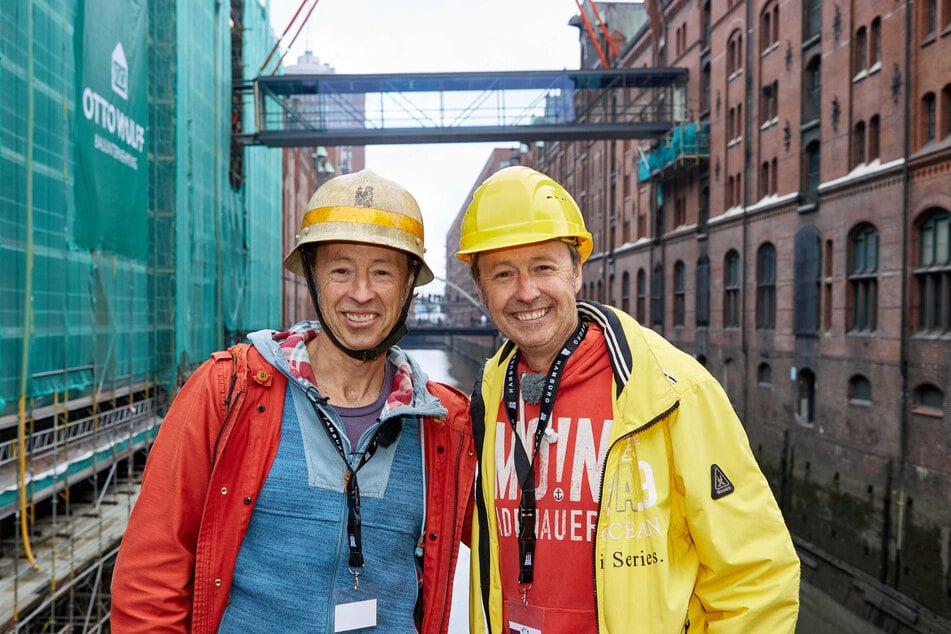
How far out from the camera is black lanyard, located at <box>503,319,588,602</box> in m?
2.29

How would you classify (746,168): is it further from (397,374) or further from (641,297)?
(397,374)

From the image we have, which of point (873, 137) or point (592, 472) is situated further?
point (873, 137)

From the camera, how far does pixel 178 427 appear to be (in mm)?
2129

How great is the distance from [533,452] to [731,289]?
19.4 m

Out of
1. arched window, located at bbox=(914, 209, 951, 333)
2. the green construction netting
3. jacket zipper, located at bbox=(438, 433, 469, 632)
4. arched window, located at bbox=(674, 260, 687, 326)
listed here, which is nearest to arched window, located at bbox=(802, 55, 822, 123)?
arched window, located at bbox=(914, 209, 951, 333)

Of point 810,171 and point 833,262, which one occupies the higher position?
point 810,171

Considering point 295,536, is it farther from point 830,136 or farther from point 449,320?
point 449,320

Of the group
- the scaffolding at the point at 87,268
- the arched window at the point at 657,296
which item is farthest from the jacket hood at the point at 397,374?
the arched window at the point at 657,296

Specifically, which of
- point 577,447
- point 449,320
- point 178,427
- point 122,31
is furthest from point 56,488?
point 449,320

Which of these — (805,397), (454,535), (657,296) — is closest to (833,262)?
(805,397)

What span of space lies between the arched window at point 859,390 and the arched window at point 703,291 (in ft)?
25.1

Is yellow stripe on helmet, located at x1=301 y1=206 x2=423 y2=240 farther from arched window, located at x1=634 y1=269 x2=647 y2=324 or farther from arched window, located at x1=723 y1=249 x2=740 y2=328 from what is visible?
arched window, located at x1=634 y1=269 x2=647 y2=324

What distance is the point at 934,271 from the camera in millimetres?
12109

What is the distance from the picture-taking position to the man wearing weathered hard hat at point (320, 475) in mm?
2117
